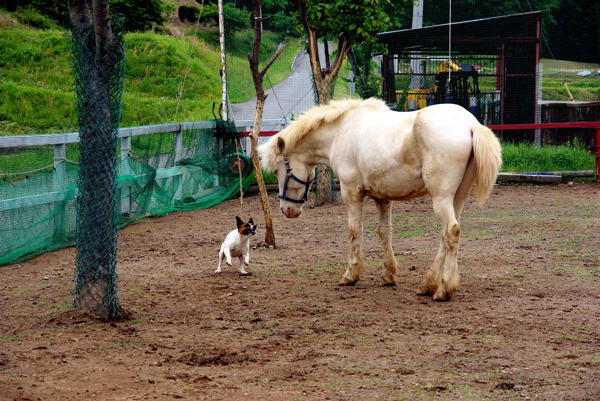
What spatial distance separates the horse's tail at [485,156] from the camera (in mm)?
5680

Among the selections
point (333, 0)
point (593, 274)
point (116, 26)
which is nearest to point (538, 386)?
point (593, 274)

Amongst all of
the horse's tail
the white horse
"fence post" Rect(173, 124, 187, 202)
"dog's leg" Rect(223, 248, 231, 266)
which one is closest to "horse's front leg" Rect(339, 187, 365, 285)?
the white horse

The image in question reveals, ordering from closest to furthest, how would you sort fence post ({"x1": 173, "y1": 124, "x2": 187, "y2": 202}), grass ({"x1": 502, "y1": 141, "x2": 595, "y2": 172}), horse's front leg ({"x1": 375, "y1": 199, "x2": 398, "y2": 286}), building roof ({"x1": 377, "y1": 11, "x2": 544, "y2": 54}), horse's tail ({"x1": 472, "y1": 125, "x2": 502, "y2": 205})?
horse's tail ({"x1": 472, "y1": 125, "x2": 502, "y2": 205}) < horse's front leg ({"x1": 375, "y1": 199, "x2": 398, "y2": 286}) < fence post ({"x1": 173, "y1": 124, "x2": 187, "y2": 202}) < grass ({"x1": 502, "y1": 141, "x2": 595, "y2": 172}) < building roof ({"x1": 377, "y1": 11, "x2": 544, "y2": 54})

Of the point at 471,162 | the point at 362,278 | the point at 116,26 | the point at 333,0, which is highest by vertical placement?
A: the point at 333,0

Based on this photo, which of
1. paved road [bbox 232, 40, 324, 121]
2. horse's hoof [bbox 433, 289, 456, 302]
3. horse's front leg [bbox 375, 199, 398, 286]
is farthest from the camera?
paved road [bbox 232, 40, 324, 121]

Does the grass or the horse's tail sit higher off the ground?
the horse's tail

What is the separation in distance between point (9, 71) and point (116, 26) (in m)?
19.2

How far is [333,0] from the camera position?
1151 cm

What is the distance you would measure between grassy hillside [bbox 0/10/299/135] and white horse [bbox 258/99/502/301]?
498 inches

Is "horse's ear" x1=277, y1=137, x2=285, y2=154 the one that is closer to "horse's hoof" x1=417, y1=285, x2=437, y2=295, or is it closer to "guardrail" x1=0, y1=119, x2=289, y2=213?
"horse's hoof" x1=417, y1=285, x2=437, y2=295

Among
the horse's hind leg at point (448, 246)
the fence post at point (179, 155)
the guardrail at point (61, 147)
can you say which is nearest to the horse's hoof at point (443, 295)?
the horse's hind leg at point (448, 246)

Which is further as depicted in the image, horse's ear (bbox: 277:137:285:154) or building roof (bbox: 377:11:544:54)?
building roof (bbox: 377:11:544:54)

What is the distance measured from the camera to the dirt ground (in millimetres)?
3949

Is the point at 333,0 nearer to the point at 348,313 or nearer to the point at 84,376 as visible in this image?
the point at 348,313
